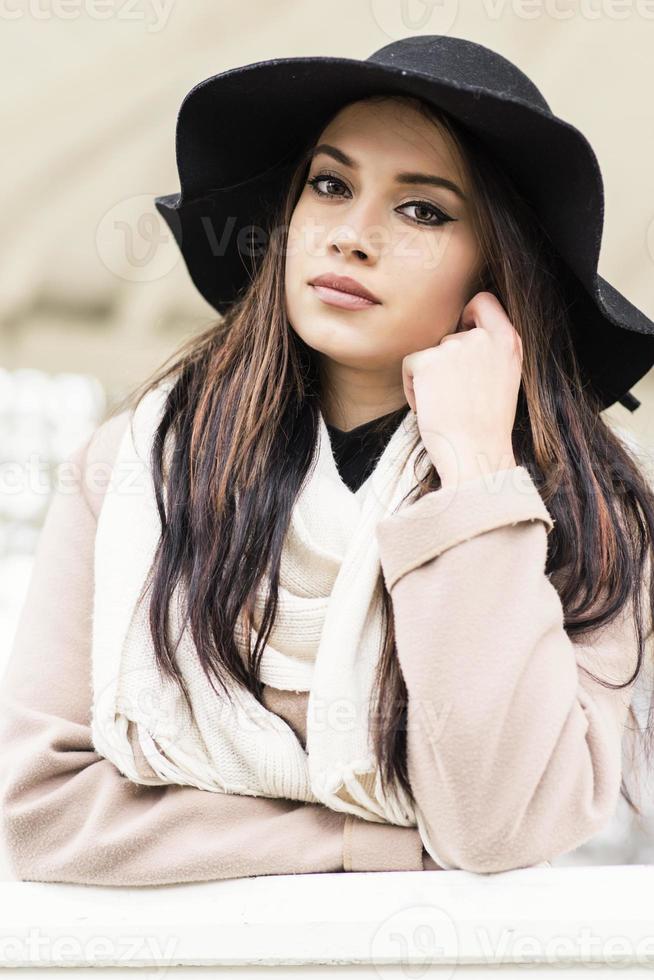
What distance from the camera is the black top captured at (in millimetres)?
1343

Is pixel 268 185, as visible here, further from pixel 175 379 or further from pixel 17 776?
pixel 17 776

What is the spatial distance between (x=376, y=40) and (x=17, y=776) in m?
1.49

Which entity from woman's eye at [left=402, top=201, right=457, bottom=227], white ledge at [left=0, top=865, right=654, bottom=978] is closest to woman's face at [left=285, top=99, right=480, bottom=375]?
woman's eye at [left=402, top=201, right=457, bottom=227]

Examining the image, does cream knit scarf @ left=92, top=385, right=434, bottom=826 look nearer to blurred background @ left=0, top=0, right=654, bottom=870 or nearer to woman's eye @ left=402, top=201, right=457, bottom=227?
woman's eye @ left=402, top=201, right=457, bottom=227

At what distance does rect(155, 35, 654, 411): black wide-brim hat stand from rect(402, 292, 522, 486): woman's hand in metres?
0.12

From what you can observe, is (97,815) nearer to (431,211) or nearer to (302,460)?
(302,460)

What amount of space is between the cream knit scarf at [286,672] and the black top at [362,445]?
0.26 feet

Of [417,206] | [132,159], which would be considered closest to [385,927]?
[417,206]

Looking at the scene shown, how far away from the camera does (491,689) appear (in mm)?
1018

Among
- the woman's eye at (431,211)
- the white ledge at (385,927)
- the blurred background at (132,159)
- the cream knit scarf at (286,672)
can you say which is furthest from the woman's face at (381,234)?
the white ledge at (385,927)

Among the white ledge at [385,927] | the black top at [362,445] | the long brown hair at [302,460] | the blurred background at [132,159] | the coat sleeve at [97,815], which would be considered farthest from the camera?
the blurred background at [132,159]

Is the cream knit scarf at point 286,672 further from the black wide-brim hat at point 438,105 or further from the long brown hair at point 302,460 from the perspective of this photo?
the black wide-brim hat at point 438,105

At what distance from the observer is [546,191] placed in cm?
125

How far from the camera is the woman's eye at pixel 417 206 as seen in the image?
1243mm
